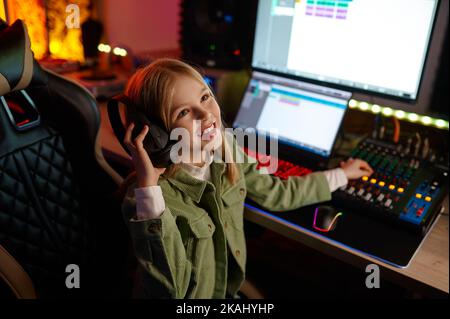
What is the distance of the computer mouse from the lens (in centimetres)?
97

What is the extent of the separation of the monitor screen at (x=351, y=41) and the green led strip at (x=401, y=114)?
0.36 ft

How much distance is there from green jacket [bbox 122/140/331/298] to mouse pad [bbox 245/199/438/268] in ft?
0.12

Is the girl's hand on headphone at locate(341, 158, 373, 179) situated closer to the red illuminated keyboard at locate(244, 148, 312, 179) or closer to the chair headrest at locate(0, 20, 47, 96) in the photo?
the red illuminated keyboard at locate(244, 148, 312, 179)

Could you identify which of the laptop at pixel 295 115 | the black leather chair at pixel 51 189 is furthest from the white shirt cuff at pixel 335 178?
the black leather chair at pixel 51 189

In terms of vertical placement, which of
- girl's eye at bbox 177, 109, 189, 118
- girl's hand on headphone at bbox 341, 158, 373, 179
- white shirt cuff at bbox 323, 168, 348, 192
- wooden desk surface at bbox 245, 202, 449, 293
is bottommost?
wooden desk surface at bbox 245, 202, 449, 293

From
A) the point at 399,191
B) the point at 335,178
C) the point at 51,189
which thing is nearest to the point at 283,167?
the point at 335,178

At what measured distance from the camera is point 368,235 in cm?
94

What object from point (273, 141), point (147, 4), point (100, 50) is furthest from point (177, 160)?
point (147, 4)

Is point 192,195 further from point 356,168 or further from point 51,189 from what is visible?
point 356,168

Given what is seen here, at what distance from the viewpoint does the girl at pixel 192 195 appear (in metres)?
0.86

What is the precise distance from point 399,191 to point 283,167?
30 centimetres

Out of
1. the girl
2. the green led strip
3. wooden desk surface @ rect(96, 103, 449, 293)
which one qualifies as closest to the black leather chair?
the girl

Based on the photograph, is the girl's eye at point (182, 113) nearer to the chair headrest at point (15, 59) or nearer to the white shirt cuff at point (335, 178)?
the chair headrest at point (15, 59)

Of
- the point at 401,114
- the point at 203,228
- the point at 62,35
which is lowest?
the point at 203,228
